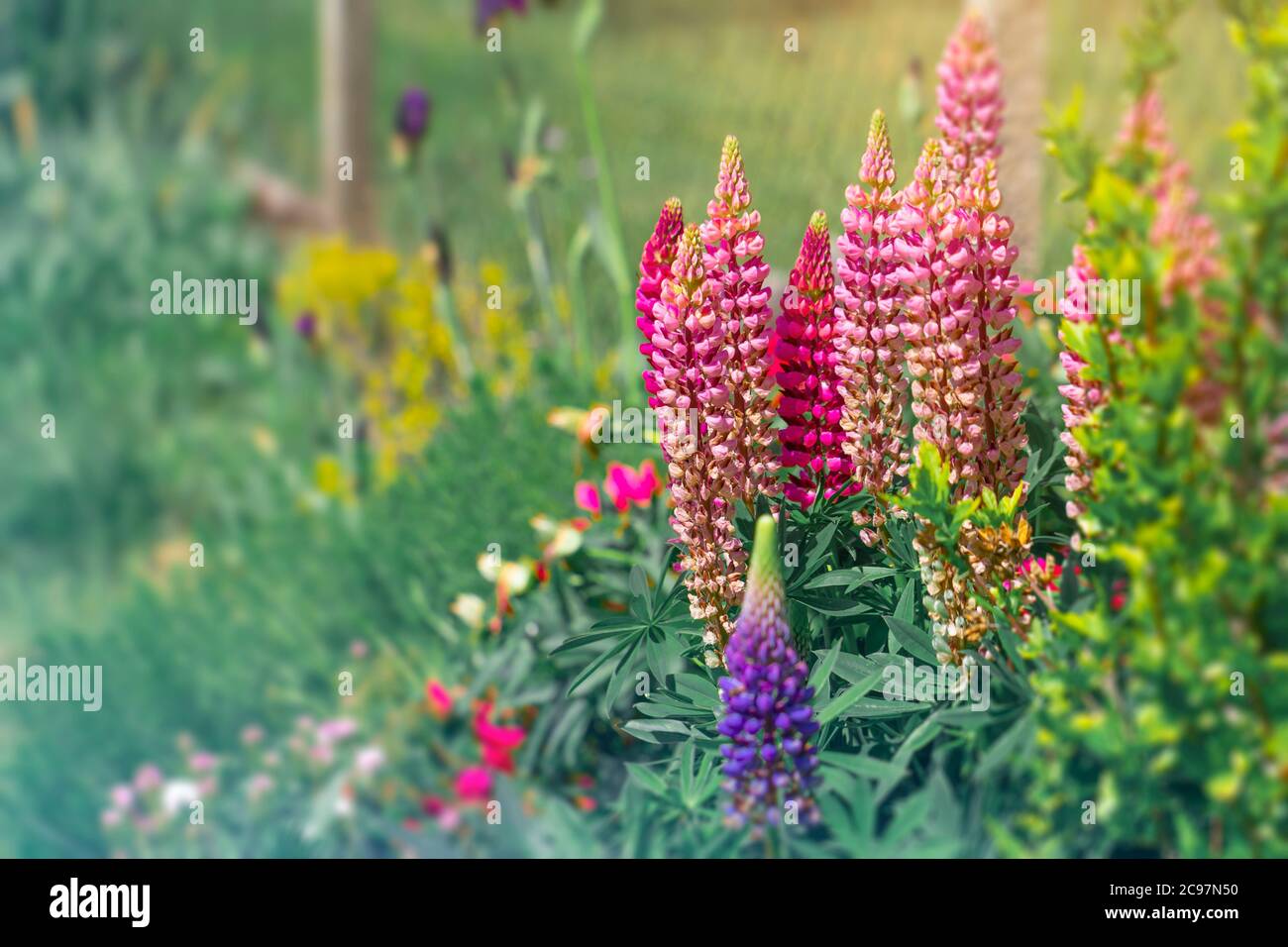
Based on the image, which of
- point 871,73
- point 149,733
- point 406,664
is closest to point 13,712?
point 149,733

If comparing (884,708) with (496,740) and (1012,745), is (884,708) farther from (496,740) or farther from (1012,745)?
(496,740)

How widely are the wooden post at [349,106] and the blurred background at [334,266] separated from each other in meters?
0.02

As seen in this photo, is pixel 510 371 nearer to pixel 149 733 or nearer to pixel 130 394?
pixel 149 733

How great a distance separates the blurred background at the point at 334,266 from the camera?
11.4 ft

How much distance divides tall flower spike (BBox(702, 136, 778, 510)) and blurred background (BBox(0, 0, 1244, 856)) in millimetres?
740

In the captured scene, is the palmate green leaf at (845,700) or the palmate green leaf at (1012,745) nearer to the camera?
the palmate green leaf at (1012,745)

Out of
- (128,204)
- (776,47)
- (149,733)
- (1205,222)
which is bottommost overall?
(149,733)

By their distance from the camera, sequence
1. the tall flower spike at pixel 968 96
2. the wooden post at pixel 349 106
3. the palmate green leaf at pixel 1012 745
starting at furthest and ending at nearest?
the wooden post at pixel 349 106 < the tall flower spike at pixel 968 96 < the palmate green leaf at pixel 1012 745

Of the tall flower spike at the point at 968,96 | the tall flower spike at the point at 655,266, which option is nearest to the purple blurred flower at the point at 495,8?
the tall flower spike at the point at 968,96

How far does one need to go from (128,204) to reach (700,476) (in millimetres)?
5185

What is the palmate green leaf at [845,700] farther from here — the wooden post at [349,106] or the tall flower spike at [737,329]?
the wooden post at [349,106]

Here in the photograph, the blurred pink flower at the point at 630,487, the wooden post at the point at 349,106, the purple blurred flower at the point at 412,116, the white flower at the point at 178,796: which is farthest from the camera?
the wooden post at the point at 349,106

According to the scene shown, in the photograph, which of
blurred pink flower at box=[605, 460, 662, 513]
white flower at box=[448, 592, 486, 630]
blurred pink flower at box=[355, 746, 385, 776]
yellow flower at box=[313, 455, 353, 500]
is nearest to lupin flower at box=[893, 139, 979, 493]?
blurred pink flower at box=[605, 460, 662, 513]
